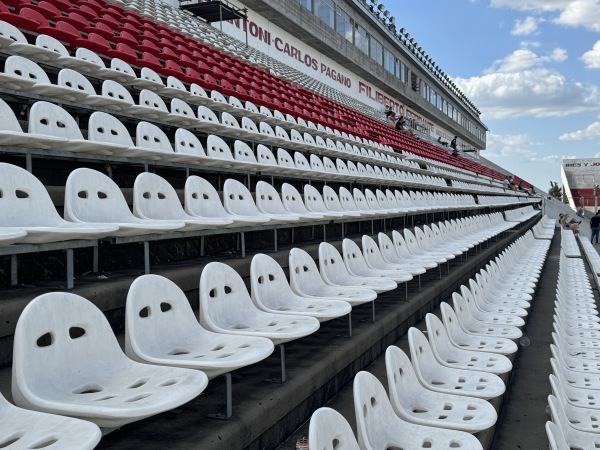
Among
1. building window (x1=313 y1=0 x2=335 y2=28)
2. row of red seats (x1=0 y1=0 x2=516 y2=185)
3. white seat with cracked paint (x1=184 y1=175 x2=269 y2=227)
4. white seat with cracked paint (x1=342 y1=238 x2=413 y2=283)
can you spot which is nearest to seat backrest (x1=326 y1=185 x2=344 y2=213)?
white seat with cracked paint (x1=342 y1=238 x2=413 y2=283)

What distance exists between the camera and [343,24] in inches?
697

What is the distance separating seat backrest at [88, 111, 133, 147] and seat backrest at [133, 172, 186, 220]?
0.41 meters

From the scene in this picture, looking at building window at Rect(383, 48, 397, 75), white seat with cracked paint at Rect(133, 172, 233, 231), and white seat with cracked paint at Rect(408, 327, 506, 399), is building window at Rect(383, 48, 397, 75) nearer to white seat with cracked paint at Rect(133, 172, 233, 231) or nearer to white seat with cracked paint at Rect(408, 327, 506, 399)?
white seat with cracked paint at Rect(133, 172, 233, 231)

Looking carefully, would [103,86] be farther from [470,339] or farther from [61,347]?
[470,339]

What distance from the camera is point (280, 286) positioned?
2438 millimetres

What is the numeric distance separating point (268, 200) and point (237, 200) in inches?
14.5

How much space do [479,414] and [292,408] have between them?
→ 26.4 inches

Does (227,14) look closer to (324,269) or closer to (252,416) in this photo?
(324,269)

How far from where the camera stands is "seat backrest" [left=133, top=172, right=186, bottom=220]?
2430 millimetres

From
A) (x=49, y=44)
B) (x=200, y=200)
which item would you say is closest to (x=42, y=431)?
(x=200, y=200)

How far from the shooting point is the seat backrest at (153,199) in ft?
7.97

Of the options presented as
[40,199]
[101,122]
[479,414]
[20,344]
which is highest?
[101,122]

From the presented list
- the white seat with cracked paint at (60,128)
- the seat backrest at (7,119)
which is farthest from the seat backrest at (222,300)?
the seat backrest at (7,119)

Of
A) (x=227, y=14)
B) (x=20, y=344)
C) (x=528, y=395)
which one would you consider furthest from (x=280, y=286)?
(x=227, y=14)
